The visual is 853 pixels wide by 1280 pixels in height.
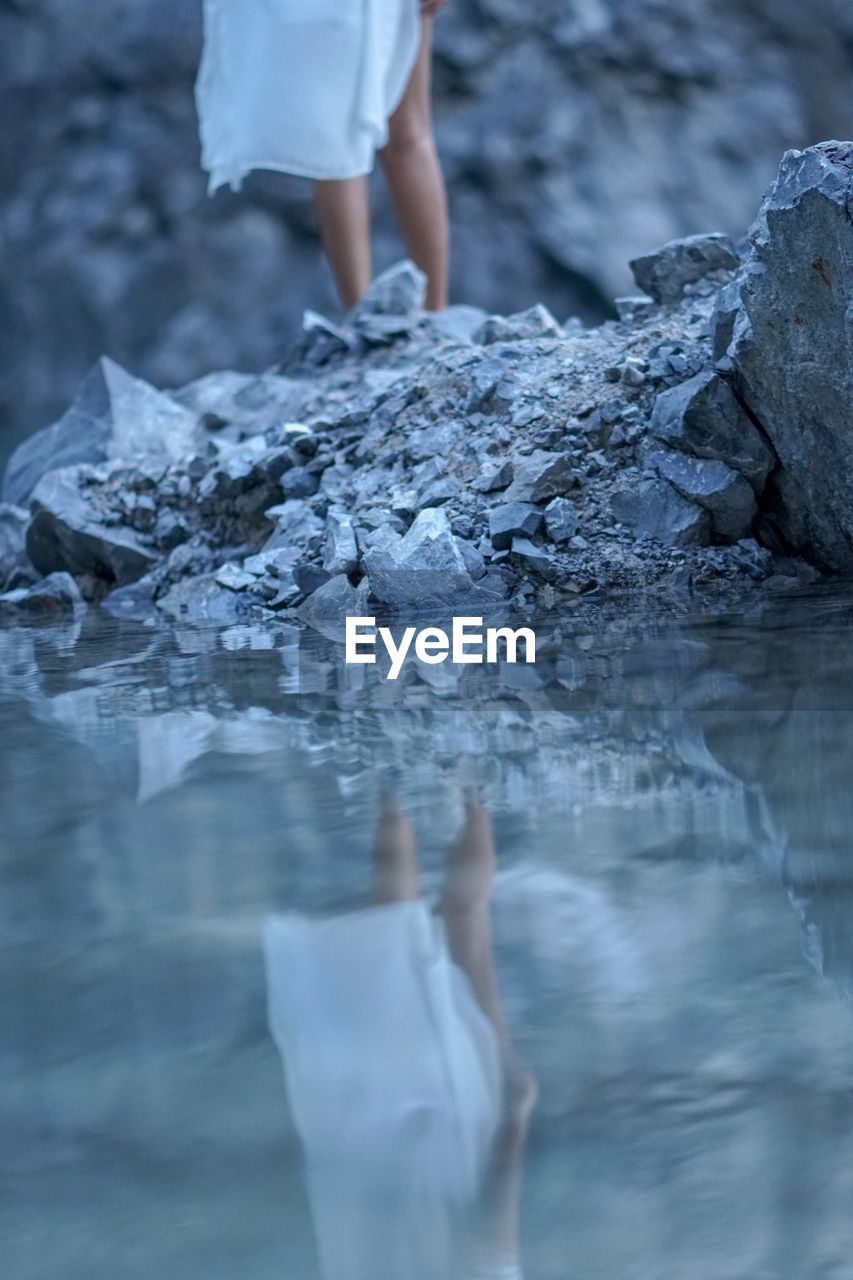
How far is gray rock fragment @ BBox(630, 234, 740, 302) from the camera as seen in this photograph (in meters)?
2.68

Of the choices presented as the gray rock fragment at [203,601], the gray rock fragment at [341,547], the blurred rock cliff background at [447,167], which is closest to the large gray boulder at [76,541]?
the gray rock fragment at [203,601]

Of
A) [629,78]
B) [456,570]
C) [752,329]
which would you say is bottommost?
[456,570]

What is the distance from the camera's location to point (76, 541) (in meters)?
2.78

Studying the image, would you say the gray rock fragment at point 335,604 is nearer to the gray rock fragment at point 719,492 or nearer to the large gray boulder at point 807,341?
the gray rock fragment at point 719,492

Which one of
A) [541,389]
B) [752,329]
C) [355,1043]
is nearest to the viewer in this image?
[355,1043]

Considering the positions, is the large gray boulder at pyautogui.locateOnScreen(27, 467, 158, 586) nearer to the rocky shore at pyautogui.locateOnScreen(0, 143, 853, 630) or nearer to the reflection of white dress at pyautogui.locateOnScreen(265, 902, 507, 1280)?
the rocky shore at pyautogui.locateOnScreen(0, 143, 853, 630)

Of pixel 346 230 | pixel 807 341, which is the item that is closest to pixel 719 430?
pixel 807 341

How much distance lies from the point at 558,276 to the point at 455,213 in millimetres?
465

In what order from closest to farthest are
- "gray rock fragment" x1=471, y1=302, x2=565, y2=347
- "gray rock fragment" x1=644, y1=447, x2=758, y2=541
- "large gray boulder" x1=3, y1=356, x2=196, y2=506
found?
"gray rock fragment" x1=644, y1=447, x2=758, y2=541
"gray rock fragment" x1=471, y1=302, x2=565, y2=347
"large gray boulder" x1=3, y1=356, x2=196, y2=506

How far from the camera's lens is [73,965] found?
70 centimetres

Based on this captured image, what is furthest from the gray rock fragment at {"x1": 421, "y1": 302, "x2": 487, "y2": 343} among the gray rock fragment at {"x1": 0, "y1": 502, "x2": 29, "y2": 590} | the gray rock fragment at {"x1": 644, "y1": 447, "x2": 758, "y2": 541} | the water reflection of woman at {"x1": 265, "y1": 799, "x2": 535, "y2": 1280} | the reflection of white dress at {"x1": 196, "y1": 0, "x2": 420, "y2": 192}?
the water reflection of woman at {"x1": 265, "y1": 799, "x2": 535, "y2": 1280}

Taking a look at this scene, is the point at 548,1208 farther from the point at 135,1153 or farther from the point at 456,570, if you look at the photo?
the point at 456,570

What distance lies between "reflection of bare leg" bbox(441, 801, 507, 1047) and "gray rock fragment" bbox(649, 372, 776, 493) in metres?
1.25

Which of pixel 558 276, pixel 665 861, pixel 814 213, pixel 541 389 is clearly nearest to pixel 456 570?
pixel 541 389
